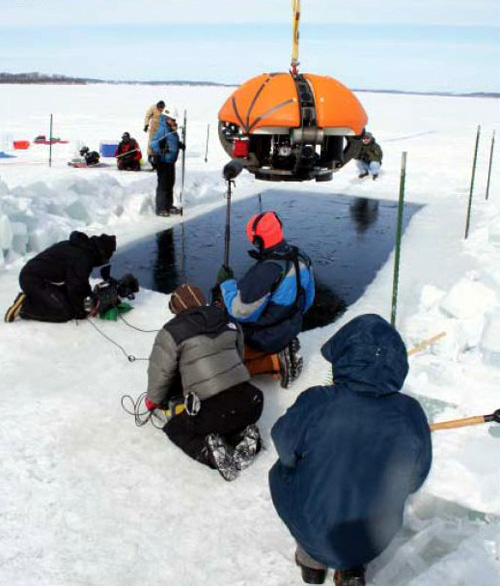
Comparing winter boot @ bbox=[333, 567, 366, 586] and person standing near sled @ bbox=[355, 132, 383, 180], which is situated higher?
person standing near sled @ bbox=[355, 132, 383, 180]

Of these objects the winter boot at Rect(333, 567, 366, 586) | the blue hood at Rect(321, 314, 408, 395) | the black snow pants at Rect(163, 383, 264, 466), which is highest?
the blue hood at Rect(321, 314, 408, 395)

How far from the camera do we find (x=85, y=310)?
5.43 m

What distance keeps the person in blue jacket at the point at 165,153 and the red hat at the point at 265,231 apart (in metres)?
5.64

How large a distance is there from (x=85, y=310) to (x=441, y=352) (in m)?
3.15

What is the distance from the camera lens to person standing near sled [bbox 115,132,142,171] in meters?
13.9

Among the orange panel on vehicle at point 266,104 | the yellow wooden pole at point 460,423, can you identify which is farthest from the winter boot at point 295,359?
the orange panel on vehicle at point 266,104

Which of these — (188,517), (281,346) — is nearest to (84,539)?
(188,517)

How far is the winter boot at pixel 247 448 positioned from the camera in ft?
11.5

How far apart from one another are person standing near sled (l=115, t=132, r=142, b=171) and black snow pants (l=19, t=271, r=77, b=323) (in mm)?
9192

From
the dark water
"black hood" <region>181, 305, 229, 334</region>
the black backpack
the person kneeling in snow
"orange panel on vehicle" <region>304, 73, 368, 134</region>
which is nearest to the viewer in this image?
"black hood" <region>181, 305, 229, 334</region>

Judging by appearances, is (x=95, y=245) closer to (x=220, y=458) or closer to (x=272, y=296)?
(x=272, y=296)

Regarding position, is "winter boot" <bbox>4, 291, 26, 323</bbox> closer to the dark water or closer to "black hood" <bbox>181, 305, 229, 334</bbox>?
the dark water

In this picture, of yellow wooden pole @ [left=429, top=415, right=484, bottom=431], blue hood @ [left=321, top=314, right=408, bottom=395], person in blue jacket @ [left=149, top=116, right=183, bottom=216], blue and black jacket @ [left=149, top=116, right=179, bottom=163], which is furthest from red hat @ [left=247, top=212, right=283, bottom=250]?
blue and black jacket @ [left=149, top=116, right=179, bottom=163]

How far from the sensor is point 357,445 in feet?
6.99
